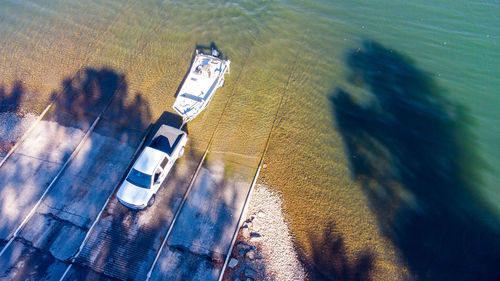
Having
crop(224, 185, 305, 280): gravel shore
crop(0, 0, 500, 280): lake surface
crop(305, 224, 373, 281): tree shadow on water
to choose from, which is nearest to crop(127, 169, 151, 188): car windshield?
crop(0, 0, 500, 280): lake surface

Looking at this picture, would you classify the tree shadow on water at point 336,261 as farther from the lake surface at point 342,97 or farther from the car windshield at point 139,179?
the car windshield at point 139,179

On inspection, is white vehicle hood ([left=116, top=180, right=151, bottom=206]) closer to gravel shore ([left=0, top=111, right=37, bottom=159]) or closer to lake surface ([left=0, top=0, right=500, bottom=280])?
lake surface ([left=0, top=0, right=500, bottom=280])

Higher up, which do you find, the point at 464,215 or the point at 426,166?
the point at 426,166

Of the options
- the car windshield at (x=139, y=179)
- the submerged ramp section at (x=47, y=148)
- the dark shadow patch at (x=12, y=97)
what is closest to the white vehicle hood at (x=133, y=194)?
the car windshield at (x=139, y=179)

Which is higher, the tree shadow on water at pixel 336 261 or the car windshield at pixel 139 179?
the car windshield at pixel 139 179

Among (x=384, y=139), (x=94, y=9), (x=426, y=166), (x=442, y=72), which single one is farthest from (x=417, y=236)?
(x=94, y=9)

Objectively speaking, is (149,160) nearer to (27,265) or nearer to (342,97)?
(27,265)

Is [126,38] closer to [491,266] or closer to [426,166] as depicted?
[426,166]

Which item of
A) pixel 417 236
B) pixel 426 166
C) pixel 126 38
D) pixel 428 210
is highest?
pixel 126 38
